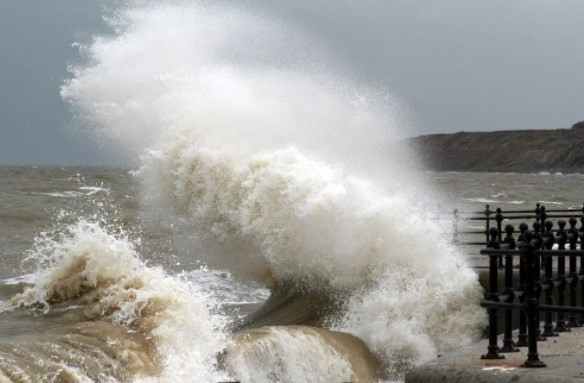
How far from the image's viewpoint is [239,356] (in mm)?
10094

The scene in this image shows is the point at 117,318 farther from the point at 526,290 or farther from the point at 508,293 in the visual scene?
the point at 526,290

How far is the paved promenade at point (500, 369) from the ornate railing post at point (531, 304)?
3.7 inches

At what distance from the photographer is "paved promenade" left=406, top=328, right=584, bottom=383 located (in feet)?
18.2

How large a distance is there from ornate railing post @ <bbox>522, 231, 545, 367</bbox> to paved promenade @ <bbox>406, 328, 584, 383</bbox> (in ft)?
0.30

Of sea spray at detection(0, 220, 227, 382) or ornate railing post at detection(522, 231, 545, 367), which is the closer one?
ornate railing post at detection(522, 231, 545, 367)

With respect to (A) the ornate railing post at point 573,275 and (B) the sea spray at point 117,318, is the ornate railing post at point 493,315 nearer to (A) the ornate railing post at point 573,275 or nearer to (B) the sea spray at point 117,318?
(A) the ornate railing post at point 573,275

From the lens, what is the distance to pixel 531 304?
614 cm

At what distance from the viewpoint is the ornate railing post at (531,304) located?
595 centimetres

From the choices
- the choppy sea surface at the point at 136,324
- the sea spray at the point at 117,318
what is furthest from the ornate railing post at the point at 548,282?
the sea spray at the point at 117,318

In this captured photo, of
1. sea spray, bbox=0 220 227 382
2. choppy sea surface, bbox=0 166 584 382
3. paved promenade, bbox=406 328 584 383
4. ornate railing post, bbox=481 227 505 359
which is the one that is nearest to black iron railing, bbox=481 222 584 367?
ornate railing post, bbox=481 227 505 359

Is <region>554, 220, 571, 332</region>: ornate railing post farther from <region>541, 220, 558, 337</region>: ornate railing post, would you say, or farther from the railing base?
the railing base

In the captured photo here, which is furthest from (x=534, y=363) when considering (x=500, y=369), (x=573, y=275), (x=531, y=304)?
(x=573, y=275)

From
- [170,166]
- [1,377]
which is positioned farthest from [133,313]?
[170,166]

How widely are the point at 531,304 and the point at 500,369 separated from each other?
0.52 meters
